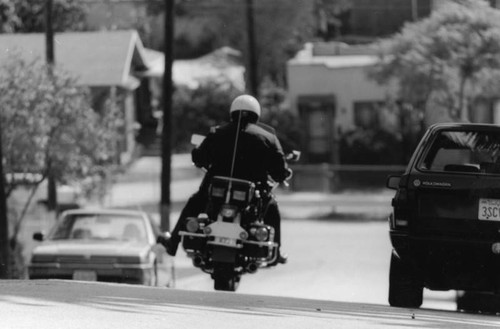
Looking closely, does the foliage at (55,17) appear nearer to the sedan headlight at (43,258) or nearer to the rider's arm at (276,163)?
the sedan headlight at (43,258)

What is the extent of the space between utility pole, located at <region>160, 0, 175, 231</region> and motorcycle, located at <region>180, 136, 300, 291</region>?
13.6 m

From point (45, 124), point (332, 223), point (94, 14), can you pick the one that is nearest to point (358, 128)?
point (332, 223)

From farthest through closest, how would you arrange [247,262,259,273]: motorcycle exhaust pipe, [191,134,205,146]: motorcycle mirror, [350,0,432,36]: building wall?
→ [350,0,432,36]: building wall, [191,134,205,146]: motorcycle mirror, [247,262,259,273]: motorcycle exhaust pipe

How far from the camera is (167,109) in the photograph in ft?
92.3

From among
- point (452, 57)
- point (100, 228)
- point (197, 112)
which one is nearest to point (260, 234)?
point (100, 228)

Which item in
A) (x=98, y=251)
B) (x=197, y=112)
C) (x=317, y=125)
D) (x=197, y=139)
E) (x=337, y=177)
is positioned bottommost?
(x=197, y=112)

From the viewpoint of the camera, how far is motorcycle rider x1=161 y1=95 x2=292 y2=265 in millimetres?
14422

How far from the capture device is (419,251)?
12930mm

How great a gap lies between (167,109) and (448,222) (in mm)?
15761

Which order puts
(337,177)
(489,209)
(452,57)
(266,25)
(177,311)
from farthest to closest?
(266,25)
(452,57)
(337,177)
(489,209)
(177,311)

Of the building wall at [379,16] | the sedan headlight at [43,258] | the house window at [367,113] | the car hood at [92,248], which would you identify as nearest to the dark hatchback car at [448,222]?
the car hood at [92,248]

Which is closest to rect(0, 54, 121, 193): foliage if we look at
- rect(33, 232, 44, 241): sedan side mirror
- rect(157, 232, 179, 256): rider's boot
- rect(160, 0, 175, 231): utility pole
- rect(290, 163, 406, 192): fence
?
rect(160, 0, 175, 231): utility pole

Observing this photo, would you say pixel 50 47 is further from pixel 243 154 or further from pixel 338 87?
pixel 338 87

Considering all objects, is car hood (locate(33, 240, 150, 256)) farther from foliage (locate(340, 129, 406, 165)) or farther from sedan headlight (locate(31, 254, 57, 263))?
foliage (locate(340, 129, 406, 165))
